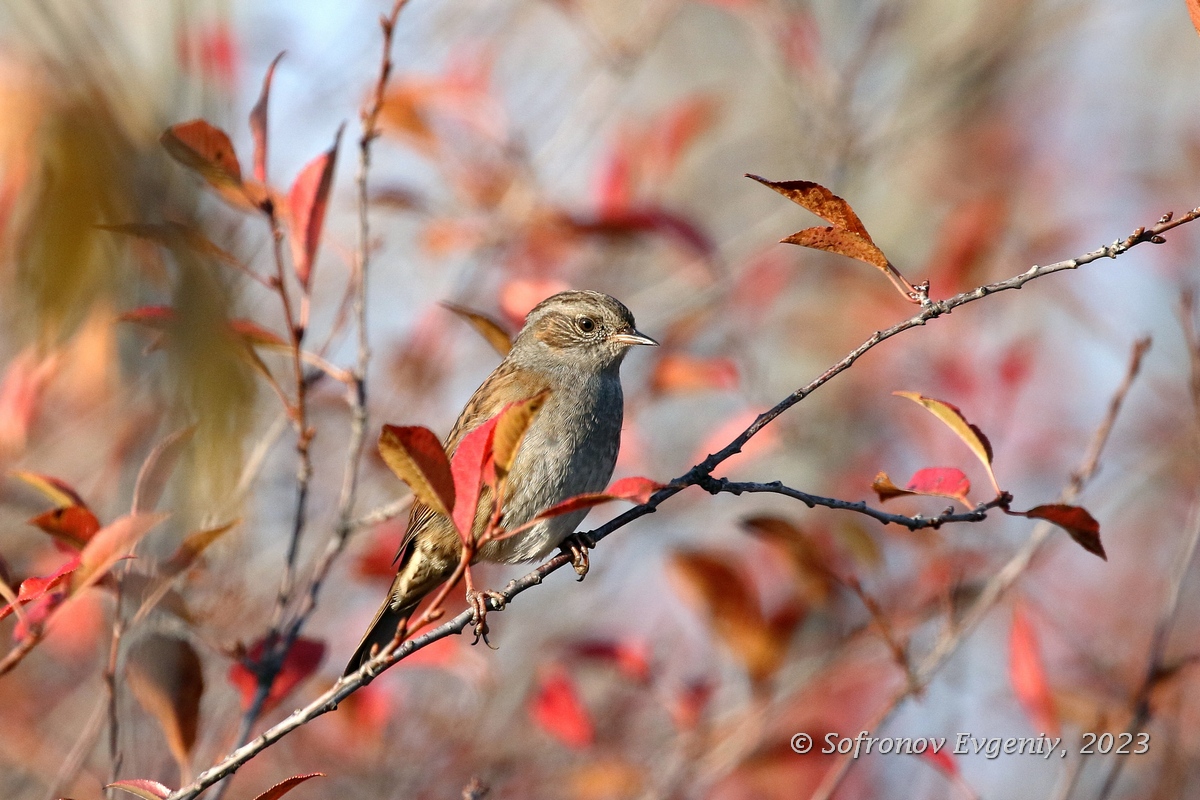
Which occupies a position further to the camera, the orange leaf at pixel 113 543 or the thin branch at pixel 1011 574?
the thin branch at pixel 1011 574

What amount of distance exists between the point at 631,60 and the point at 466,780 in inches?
138

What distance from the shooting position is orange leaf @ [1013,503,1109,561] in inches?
97.1

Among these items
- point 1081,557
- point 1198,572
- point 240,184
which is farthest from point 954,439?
point 240,184

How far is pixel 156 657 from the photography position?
2.98 metres

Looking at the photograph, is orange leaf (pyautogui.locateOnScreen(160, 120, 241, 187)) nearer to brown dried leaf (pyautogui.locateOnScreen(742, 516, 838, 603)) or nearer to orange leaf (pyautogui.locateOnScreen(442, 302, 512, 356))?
orange leaf (pyautogui.locateOnScreen(442, 302, 512, 356))

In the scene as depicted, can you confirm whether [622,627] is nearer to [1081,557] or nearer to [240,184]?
[1081,557]

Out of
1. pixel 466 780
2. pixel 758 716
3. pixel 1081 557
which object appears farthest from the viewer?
pixel 1081 557

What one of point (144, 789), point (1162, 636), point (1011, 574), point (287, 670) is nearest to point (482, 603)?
point (287, 670)

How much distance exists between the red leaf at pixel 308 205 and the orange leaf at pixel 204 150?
20 centimetres

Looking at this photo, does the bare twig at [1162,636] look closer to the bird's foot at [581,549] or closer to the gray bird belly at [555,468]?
the bird's foot at [581,549]

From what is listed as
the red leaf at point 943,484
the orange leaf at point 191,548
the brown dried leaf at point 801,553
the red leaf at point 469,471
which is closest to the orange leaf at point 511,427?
the red leaf at point 469,471

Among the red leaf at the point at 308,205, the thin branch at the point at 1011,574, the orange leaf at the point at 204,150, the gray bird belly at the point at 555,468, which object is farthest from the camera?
the gray bird belly at the point at 555,468

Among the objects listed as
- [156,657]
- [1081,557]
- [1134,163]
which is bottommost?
[156,657]

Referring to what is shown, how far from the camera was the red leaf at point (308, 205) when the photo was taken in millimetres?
3203
